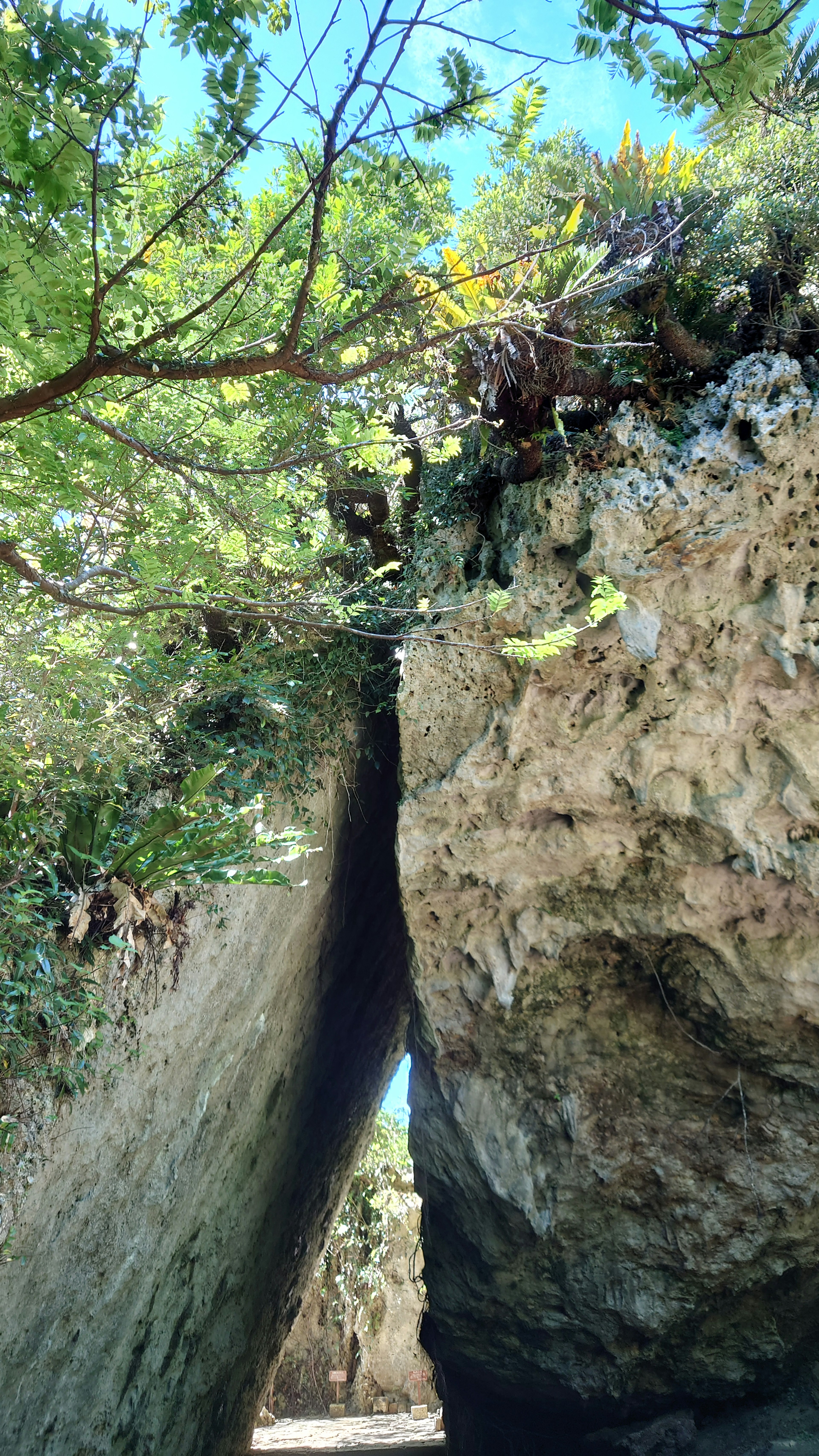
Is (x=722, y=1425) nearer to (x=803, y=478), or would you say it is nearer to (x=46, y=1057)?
(x=46, y=1057)

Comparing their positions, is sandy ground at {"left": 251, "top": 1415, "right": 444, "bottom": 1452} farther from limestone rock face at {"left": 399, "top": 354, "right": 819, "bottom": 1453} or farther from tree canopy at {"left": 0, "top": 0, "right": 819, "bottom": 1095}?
tree canopy at {"left": 0, "top": 0, "right": 819, "bottom": 1095}

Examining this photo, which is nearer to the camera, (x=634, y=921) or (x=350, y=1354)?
(x=634, y=921)

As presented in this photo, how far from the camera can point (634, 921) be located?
17.5 ft

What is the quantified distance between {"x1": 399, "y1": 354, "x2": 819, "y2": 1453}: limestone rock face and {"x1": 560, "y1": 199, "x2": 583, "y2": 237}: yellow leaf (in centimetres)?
104

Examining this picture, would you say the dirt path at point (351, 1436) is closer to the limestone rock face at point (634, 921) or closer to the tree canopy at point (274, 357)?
the limestone rock face at point (634, 921)

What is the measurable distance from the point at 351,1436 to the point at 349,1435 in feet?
0.30

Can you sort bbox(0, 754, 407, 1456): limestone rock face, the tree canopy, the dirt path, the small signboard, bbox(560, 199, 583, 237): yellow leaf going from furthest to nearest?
the small signboard, the dirt path, bbox(560, 199, 583, 237): yellow leaf, bbox(0, 754, 407, 1456): limestone rock face, the tree canopy

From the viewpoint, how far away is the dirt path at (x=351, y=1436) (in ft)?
25.7

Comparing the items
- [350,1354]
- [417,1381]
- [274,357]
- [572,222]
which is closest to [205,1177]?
[274,357]

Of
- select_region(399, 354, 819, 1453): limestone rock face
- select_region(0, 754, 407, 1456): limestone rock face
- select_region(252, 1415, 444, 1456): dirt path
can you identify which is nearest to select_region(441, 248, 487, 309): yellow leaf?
select_region(399, 354, 819, 1453): limestone rock face

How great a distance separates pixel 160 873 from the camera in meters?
4.13

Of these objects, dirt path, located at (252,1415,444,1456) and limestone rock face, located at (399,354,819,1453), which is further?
dirt path, located at (252,1415,444,1456)

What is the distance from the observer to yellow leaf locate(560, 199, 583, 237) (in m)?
3.92

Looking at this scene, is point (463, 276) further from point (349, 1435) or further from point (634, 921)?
point (349, 1435)
